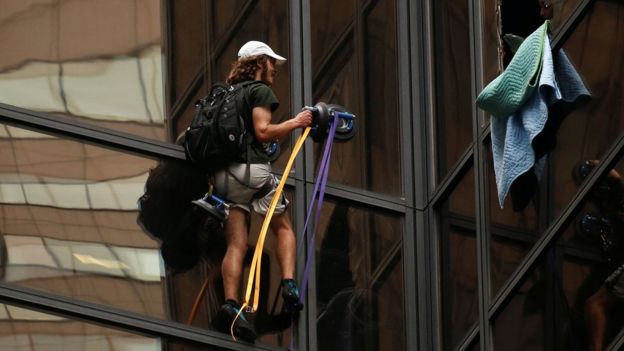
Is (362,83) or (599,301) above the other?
(362,83)

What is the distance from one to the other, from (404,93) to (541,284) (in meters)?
2.46

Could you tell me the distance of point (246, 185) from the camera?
610 inches

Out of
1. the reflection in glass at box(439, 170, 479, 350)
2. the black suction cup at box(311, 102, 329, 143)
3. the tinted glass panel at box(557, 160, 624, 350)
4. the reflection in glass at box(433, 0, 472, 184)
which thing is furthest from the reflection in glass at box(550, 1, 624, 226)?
the black suction cup at box(311, 102, 329, 143)

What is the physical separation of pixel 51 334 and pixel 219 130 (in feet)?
5.96

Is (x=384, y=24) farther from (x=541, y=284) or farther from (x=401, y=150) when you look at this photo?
(x=541, y=284)

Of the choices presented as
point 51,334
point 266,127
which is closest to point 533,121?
point 266,127

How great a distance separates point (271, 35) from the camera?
54.4ft

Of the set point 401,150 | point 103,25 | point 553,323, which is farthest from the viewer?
point 401,150

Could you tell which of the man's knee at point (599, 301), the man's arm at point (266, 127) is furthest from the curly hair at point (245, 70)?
the man's knee at point (599, 301)

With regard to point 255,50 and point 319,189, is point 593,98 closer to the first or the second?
point 319,189

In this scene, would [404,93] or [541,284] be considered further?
[404,93]

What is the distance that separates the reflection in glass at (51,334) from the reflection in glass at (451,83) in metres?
3.04

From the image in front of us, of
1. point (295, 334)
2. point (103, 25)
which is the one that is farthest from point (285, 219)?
point (103, 25)

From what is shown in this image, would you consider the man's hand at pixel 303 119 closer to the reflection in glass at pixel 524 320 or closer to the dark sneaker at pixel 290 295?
the dark sneaker at pixel 290 295
